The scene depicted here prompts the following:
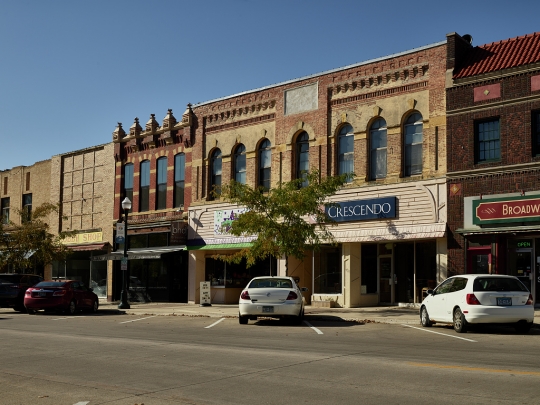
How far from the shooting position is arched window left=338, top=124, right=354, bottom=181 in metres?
27.7

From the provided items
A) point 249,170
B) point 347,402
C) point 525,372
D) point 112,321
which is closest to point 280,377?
point 347,402

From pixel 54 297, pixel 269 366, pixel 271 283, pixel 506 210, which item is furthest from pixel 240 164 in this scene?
pixel 269 366

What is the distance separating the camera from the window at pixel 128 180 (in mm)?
37500

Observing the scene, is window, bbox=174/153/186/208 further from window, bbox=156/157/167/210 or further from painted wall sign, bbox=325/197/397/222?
painted wall sign, bbox=325/197/397/222

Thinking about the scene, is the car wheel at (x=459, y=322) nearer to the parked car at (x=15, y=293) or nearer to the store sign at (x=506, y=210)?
the store sign at (x=506, y=210)

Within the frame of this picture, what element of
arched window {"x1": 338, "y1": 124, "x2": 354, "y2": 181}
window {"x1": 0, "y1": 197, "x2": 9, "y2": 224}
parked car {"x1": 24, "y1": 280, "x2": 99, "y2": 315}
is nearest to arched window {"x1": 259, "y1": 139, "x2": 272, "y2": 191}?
arched window {"x1": 338, "y1": 124, "x2": 354, "y2": 181}

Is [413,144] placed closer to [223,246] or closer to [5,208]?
[223,246]

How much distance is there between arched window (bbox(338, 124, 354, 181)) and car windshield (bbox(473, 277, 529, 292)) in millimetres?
11626

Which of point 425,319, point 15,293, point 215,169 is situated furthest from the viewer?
point 215,169

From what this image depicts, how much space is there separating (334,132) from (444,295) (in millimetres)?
11954

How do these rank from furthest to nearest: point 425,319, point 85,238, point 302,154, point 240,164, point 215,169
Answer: point 85,238 → point 215,169 → point 240,164 → point 302,154 → point 425,319

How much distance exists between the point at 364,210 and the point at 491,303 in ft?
35.1

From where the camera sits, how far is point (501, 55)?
24.2 meters

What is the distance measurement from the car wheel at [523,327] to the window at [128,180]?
25132 millimetres
